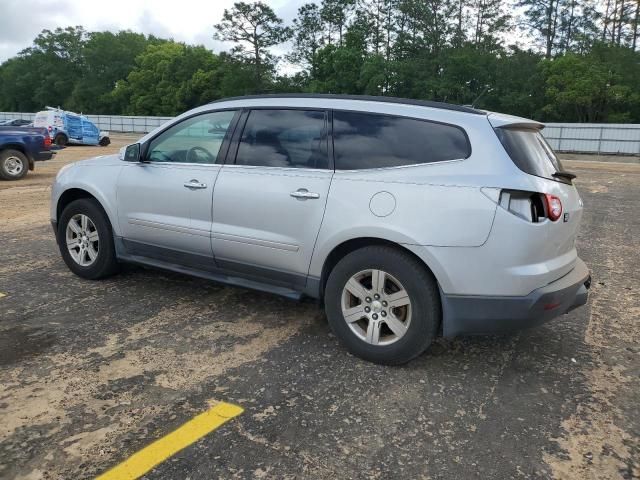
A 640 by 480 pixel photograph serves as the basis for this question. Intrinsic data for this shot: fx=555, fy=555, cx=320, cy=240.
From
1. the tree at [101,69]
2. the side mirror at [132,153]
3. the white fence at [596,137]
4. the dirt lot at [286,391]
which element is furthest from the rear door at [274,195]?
the tree at [101,69]

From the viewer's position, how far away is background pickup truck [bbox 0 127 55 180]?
13164 mm

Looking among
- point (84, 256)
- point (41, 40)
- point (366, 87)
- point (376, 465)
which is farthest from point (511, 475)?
point (41, 40)

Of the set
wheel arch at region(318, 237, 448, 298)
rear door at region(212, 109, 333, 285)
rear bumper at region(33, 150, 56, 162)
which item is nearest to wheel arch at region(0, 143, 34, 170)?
rear bumper at region(33, 150, 56, 162)

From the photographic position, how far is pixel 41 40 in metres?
91.6

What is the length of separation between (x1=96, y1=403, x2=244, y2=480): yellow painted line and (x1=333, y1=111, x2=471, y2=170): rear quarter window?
1.72 m

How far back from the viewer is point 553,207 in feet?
10.7

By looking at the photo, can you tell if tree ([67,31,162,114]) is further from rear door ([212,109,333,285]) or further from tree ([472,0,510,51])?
rear door ([212,109,333,285])

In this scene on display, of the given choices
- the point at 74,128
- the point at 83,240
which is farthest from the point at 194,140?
the point at 74,128

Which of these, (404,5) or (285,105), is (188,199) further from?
(404,5)

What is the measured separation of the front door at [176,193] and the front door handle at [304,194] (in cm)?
77

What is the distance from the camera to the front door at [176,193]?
4.29 m

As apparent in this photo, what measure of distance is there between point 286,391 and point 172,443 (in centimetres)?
76

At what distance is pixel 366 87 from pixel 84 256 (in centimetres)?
5233

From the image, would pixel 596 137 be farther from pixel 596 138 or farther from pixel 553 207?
pixel 553 207
